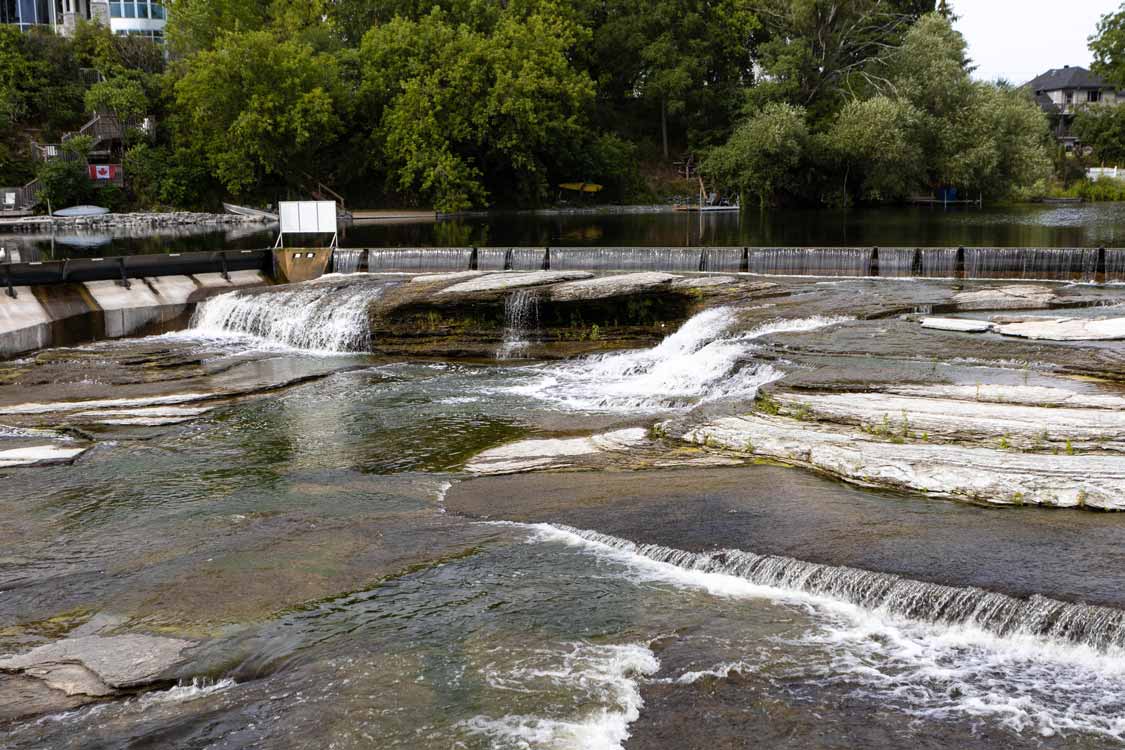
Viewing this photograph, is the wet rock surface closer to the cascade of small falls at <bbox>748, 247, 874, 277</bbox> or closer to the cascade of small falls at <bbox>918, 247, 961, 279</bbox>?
the cascade of small falls at <bbox>748, 247, 874, 277</bbox>

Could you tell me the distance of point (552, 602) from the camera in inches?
356

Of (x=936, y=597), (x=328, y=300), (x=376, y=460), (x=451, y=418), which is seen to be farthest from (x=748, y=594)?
(x=328, y=300)

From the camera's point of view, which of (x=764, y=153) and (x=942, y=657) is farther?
(x=764, y=153)

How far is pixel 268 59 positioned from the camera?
176 feet

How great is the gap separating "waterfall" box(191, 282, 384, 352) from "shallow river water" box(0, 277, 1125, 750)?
867 cm

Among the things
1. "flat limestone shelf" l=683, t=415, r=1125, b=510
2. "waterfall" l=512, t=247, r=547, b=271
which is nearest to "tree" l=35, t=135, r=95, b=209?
"waterfall" l=512, t=247, r=547, b=271

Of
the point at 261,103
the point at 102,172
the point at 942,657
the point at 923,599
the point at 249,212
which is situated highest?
the point at 261,103

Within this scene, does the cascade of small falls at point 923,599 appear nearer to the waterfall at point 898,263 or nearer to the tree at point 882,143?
the waterfall at point 898,263

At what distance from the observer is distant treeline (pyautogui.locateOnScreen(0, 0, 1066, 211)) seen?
49344mm

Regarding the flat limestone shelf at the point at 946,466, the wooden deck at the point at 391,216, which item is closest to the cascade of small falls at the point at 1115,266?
the flat limestone shelf at the point at 946,466

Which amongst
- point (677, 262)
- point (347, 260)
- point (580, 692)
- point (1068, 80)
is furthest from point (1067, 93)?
point (580, 692)

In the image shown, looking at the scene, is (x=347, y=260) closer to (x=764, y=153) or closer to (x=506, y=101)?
(x=506, y=101)

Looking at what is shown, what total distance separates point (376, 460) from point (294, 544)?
136 inches

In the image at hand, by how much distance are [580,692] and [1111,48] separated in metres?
88.5
